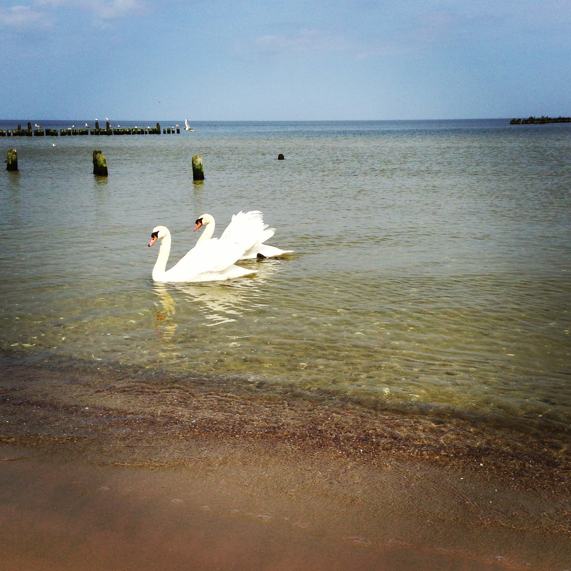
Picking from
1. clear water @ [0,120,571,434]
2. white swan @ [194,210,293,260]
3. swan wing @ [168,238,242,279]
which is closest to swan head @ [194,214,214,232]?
white swan @ [194,210,293,260]

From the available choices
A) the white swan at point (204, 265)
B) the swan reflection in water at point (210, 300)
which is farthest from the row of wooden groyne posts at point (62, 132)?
the swan reflection in water at point (210, 300)

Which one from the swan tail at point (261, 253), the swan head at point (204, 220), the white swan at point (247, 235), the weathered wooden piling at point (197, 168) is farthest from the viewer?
the weathered wooden piling at point (197, 168)

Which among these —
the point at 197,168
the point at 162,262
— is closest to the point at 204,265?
the point at 162,262

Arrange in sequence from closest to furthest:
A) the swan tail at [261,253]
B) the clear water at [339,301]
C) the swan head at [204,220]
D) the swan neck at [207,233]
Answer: the clear water at [339,301] → the swan neck at [207,233] → the swan tail at [261,253] → the swan head at [204,220]

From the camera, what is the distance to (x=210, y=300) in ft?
32.3

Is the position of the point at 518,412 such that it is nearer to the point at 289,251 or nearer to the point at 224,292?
the point at 224,292

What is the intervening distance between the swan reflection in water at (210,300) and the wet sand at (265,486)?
2.71m

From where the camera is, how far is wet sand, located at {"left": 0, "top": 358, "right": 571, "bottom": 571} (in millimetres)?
3625

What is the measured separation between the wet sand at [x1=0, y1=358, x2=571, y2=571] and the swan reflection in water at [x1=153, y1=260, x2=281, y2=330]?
271 cm

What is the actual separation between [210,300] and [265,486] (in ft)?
18.6

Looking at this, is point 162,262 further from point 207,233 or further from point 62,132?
point 62,132

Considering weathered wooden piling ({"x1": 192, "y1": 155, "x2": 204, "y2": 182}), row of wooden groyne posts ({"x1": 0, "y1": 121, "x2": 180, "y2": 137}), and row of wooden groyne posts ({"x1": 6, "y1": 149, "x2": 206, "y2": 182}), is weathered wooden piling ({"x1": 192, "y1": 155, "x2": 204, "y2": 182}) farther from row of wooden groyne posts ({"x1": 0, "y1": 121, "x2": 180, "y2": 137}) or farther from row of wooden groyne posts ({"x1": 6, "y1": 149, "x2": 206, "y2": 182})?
row of wooden groyne posts ({"x1": 0, "y1": 121, "x2": 180, "y2": 137})

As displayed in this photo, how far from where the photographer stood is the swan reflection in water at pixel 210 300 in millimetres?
8758

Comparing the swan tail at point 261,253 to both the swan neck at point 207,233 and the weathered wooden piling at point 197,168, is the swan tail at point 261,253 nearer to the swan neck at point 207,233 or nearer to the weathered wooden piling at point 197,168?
the swan neck at point 207,233
